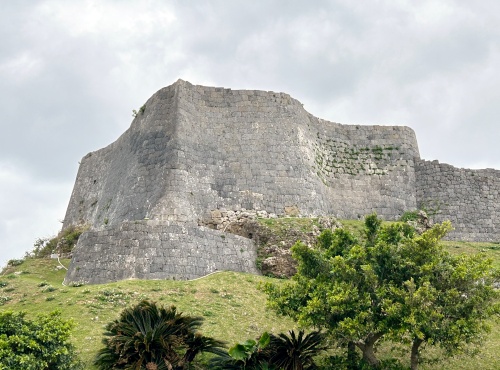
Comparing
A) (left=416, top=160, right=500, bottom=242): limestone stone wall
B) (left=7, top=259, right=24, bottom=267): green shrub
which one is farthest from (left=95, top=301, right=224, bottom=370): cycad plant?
(left=416, top=160, right=500, bottom=242): limestone stone wall

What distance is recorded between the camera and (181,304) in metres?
17.8

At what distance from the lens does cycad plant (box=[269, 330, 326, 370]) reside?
1317 cm

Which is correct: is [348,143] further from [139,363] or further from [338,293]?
[139,363]

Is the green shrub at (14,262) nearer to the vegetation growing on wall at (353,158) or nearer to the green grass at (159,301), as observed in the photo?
the green grass at (159,301)

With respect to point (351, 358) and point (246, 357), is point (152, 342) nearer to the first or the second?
point (246, 357)

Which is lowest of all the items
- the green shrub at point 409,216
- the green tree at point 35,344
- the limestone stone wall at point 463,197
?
the green tree at point 35,344

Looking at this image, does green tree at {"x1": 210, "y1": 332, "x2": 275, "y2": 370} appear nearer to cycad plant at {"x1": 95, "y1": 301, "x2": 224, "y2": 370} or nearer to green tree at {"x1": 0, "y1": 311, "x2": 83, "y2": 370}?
cycad plant at {"x1": 95, "y1": 301, "x2": 224, "y2": 370}

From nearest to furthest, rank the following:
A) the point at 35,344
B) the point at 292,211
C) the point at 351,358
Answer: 1. the point at 35,344
2. the point at 351,358
3. the point at 292,211

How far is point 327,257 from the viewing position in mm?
15336

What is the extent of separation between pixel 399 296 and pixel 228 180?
14843 mm

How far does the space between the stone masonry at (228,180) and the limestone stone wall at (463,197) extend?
62mm

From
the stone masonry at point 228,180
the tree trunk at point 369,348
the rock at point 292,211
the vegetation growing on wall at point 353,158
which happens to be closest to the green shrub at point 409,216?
the stone masonry at point 228,180

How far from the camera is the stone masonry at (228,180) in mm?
21500

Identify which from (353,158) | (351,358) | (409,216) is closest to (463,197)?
(409,216)
